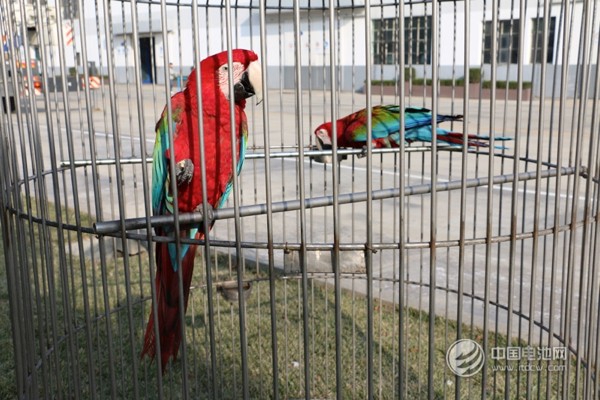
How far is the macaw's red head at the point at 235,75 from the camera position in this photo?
159 cm

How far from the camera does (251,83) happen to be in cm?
160

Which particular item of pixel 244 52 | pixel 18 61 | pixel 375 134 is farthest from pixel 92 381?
pixel 375 134

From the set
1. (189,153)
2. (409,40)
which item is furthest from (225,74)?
(409,40)

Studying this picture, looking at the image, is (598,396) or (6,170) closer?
(6,170)

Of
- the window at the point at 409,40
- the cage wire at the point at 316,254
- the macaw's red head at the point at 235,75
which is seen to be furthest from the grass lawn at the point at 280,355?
the window at the point at 409,40

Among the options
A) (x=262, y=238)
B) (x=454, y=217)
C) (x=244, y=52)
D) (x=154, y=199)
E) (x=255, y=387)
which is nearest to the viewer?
(x=244, y=52)

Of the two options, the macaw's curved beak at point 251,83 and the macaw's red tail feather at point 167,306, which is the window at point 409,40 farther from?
the macaw's red tail feather at point 167,306

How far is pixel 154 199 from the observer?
5.87ft

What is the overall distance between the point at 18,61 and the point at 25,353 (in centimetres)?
68

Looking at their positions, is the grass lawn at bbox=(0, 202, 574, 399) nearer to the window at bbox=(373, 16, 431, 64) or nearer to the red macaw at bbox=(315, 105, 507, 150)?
the red macaw at bbox=(315, 105, 507, 150)

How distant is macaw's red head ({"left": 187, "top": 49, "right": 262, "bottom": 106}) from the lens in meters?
1.59

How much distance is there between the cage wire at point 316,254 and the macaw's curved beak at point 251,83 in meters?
0.16

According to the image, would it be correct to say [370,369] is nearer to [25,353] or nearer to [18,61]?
[25,353]

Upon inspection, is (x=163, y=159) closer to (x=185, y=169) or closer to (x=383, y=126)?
(x=185, y=169)
